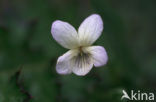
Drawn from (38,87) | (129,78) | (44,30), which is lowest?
(129,78)

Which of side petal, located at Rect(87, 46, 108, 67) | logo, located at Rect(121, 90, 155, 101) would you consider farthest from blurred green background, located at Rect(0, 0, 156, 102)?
side petal, located at Rect(87, 46, 108, 67)

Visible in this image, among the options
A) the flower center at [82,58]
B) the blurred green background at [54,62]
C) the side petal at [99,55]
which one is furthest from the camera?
the blurred green background at [54,62]

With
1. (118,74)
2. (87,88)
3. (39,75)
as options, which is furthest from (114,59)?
(39,75)

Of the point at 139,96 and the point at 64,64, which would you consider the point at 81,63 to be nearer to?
the point at 64,64

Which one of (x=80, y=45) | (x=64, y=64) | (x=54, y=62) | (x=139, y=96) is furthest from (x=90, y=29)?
(x=139, y=96)

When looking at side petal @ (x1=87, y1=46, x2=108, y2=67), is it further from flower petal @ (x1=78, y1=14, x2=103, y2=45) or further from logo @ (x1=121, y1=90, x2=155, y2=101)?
logo @ (x1=121, y1=90, x2=155, y2=101)

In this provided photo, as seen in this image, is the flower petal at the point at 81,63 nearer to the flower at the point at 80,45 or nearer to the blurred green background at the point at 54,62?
the flower at the point at 80,45

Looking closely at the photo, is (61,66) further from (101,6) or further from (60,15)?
(60,15)

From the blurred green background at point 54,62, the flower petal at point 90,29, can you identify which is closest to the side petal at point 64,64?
the flower petal at point 90,29
